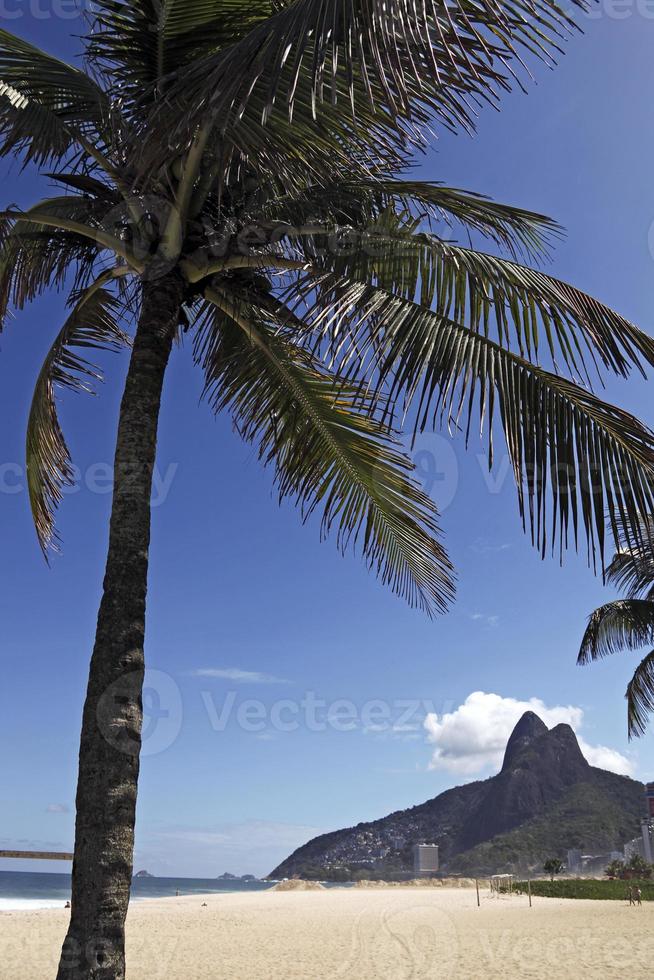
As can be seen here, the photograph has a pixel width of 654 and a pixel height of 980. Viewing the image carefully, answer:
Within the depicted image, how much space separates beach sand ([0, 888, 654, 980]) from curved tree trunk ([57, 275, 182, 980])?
6262 millimetres

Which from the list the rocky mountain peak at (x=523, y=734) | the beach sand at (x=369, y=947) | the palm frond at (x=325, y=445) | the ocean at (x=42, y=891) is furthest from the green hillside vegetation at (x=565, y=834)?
the palm frond at (x=325, y=445)

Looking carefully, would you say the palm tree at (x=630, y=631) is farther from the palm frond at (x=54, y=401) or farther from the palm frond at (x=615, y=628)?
the palm frond at (x=54, y=401)

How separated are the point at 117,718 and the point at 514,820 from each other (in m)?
133

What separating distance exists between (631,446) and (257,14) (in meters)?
3.48

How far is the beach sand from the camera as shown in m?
10.1

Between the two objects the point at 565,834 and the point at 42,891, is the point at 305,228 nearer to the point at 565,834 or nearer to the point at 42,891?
the point at 42,891

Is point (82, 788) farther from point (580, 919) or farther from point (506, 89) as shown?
point (580, 919)

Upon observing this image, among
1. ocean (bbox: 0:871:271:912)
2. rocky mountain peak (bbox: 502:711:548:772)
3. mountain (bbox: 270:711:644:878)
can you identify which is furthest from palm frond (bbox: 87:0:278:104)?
rocky mountain peak (bbox: 502:711:548:772)

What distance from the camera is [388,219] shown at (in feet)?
16.3

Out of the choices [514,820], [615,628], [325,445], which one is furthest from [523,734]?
[325,445]

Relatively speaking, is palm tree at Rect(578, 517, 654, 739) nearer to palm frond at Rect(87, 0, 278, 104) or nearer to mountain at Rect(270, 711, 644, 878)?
palm frond at Rect(87, 0, 278, 104)

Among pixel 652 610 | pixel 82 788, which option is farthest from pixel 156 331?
pixel 652 610

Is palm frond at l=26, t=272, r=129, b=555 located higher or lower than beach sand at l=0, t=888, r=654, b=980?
higher

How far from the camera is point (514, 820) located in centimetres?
12194
